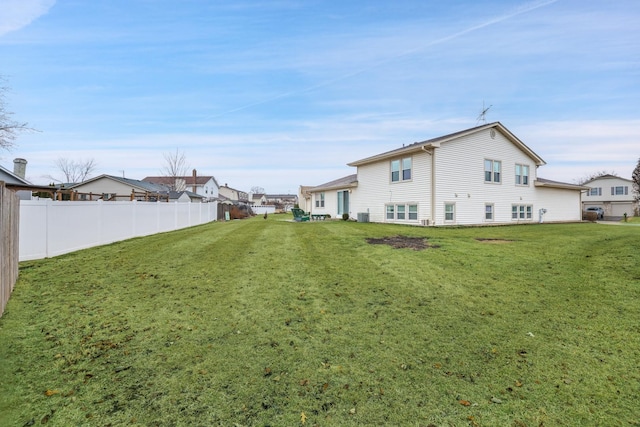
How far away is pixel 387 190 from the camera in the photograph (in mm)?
20391

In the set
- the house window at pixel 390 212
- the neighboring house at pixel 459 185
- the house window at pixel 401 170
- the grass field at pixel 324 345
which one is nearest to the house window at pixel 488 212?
the neighboring house at pixel 459 185

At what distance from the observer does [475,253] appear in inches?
338

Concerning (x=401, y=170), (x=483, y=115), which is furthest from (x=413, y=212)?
(x=483, y=115)

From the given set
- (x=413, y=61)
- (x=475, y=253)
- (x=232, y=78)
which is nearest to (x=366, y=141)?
(x=413, y=61)

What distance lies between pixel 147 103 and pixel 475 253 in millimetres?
22257

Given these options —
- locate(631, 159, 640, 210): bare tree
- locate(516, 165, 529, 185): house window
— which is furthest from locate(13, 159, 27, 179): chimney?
locate(631, 159, 640, 210): bare tree

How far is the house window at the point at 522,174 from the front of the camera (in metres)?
21.3

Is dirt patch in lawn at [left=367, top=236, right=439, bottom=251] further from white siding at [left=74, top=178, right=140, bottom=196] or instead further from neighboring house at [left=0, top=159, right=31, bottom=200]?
white siding at [left=74, top=178, right=140, bottom=196]

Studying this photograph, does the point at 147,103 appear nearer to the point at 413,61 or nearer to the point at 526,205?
the point at 413,61

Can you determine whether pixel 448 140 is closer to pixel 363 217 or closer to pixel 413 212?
pixel 413 212

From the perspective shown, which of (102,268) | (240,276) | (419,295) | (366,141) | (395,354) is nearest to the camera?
(395,354)

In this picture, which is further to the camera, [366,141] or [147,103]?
[366,141]

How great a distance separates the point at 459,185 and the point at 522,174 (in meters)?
7.05

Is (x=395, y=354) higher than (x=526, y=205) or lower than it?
lower
